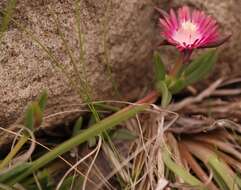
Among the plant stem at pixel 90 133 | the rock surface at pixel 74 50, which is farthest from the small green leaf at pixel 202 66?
the plant stem at pixel 90 133

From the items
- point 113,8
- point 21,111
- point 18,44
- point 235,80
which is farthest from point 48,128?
point 235,80

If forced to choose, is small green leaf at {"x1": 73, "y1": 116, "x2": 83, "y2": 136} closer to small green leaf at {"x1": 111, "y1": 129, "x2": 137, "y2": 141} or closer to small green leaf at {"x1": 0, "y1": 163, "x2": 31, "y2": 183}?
small green leaf at {"x1": 111, "y1": 129, "x2": 137, "y2": 141}

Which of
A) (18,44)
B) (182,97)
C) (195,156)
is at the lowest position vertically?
(195,156)

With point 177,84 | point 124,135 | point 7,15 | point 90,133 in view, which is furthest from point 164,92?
point 7,15

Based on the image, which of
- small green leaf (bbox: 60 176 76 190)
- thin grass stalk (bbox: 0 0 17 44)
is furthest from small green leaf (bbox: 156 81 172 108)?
thin grass stalk (bbox: 0 0 17 44)

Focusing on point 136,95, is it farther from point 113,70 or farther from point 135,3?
point 135,3

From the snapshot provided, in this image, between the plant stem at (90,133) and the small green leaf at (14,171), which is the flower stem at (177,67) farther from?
the small green leaf at (14,171)
